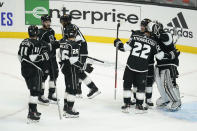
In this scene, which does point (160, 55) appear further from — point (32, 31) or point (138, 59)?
point (32, 31)

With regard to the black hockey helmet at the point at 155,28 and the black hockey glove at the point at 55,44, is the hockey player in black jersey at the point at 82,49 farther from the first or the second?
the black hockey helmet at the point at 155,28

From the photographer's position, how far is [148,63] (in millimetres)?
7480

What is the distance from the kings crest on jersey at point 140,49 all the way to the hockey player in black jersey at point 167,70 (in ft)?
0.51

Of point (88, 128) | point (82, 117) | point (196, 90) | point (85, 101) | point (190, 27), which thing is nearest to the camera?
point (88, 128)

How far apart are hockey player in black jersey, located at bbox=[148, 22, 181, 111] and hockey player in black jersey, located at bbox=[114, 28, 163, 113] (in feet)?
0.48

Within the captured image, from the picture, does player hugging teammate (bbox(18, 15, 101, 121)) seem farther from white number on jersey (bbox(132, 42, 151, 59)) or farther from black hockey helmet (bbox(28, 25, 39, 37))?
white number on jersey (bbox(132, 42, 151, 59))

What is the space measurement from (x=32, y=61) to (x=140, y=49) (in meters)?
1.56

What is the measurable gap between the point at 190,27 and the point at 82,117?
4.84m

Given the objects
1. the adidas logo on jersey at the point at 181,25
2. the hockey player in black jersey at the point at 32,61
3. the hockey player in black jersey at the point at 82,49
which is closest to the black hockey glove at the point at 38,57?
the hockey player in black jersey at the point at 32,61

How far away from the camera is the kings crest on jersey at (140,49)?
23.5ft

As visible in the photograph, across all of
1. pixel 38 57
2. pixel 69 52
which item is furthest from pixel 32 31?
pixel 69 52

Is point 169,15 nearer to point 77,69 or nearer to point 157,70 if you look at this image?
point 157,70

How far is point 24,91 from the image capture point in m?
8.48

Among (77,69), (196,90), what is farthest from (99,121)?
(196,90)
